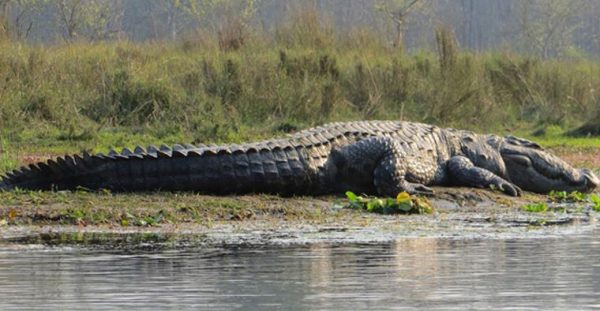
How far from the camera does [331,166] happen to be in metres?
12.4

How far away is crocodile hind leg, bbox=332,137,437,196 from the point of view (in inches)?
484

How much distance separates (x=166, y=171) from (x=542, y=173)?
4.15 m

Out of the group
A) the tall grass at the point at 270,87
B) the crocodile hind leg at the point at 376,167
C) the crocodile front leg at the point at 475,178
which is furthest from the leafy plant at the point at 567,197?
the tall grass at the point at 270,87

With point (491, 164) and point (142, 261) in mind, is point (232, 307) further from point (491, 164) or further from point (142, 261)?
point (491, 164)

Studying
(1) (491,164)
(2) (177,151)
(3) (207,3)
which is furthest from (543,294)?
(3) (207,3)

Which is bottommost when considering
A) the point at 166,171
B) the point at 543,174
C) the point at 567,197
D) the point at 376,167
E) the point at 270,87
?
the point at 567,197

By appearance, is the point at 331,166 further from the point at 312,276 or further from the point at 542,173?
the point at 312,276

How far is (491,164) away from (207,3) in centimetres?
4013

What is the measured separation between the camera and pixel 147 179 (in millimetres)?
11414

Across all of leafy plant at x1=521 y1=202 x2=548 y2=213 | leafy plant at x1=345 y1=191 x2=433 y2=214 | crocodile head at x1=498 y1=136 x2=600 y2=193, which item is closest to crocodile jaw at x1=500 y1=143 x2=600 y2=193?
crocodile head at x1=498 y1=136 x2=600 y2=193

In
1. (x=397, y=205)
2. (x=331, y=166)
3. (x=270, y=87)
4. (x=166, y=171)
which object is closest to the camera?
(x=397, y=205)

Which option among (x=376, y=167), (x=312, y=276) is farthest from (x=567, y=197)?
(x=312, y=276)

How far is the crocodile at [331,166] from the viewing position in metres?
11.3

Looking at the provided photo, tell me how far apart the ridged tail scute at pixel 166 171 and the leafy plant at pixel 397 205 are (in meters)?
0.88
